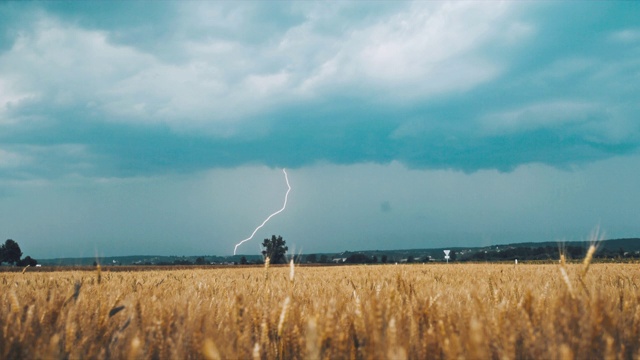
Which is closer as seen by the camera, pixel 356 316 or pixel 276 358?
pixel 276 358

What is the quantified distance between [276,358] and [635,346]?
5.07ft

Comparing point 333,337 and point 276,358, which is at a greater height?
point 333,337

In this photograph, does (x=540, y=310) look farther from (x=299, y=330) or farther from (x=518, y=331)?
(x=299, y=330)

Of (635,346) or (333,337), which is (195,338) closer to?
(333,337)

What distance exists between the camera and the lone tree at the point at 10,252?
71938mm

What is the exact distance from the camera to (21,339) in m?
1.56

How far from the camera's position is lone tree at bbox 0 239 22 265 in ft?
236

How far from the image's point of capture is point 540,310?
1.95m

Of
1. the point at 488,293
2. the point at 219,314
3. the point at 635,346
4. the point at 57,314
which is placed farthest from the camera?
the point at 488,293

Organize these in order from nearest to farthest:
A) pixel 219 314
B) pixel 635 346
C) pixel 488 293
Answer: pixel 635 346 → pixel 219 314 → pixel 488 293

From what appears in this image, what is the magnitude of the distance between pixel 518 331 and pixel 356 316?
0.68 meters

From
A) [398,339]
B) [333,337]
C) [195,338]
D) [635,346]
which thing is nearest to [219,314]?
[195,338]

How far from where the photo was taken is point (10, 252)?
7294 centimetres

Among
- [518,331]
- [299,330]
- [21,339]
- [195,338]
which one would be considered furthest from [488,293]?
[21,339]
